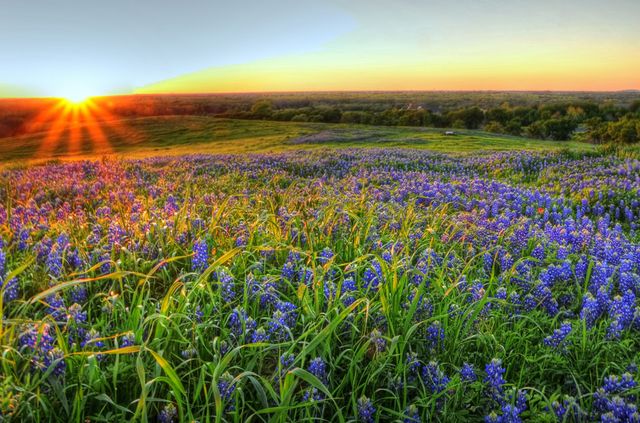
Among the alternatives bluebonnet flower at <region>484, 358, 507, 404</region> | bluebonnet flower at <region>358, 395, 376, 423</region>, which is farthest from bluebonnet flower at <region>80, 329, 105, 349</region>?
bluebonnet flower at <region>484, 358, 507, 404</region>

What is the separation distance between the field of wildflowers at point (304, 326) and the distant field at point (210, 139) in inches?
1355

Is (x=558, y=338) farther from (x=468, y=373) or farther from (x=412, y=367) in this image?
(x=412, y=367)

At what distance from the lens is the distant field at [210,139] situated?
4216 centimetres

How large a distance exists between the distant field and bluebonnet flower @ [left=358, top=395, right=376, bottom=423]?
122 ft

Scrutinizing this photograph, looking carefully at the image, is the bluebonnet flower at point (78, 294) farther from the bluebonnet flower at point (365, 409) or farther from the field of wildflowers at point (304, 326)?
the bluebonnet flower at point (365, 409)

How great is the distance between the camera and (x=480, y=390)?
3.12m

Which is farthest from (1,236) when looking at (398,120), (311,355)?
(398,120)

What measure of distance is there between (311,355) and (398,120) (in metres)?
73.5

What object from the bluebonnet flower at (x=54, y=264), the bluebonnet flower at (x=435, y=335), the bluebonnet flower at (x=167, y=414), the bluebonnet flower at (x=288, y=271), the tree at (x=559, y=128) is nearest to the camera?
the bluebonnet flower at (x=167, y=414)

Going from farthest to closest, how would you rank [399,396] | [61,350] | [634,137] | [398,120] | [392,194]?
[398,120] < [634,137] < [392,194] < [399,396] < [61,350]

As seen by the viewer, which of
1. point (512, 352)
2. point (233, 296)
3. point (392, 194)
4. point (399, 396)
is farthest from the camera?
point (392, 194)

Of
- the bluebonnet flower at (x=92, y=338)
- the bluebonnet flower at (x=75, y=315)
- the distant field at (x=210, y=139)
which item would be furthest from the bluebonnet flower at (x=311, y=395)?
the distant field at (x=210, y=139)

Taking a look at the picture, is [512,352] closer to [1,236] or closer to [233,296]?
[233,296]

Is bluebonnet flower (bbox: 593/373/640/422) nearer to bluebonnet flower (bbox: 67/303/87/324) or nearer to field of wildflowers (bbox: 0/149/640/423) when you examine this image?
field of wildflowers (bbox: 0/149/640/423)
